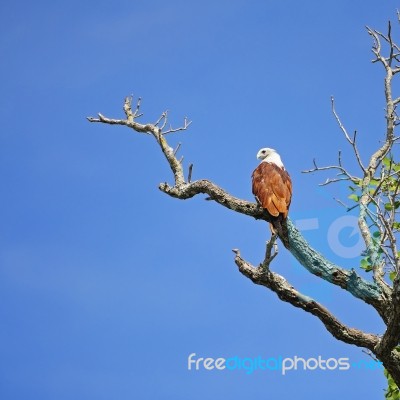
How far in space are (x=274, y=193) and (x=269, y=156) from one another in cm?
132

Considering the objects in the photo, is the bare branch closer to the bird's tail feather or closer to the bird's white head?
the bird's tail feather

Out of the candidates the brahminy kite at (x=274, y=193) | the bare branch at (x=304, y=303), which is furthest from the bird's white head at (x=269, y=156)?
the bare branch at (x=304, y=303)

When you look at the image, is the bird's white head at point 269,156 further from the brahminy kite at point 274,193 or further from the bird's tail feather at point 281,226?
the bird's tail feather at point 281,226

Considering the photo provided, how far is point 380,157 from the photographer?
23.4 ft

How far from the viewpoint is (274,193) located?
6566 mm

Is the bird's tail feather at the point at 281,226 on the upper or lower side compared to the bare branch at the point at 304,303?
upper

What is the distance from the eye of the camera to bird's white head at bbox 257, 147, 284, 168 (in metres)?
7.49

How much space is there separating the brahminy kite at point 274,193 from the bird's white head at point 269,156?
1.26ft

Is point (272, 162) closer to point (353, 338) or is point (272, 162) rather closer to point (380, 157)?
point (380, 157)

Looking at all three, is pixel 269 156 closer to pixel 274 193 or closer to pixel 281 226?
pixel 274 193

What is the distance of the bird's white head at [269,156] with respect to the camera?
749cm

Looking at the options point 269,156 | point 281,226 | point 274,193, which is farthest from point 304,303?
point 269,156

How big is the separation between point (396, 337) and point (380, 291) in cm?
48

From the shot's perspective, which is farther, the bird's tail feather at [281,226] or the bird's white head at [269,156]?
the bird's white head at [269,156]
